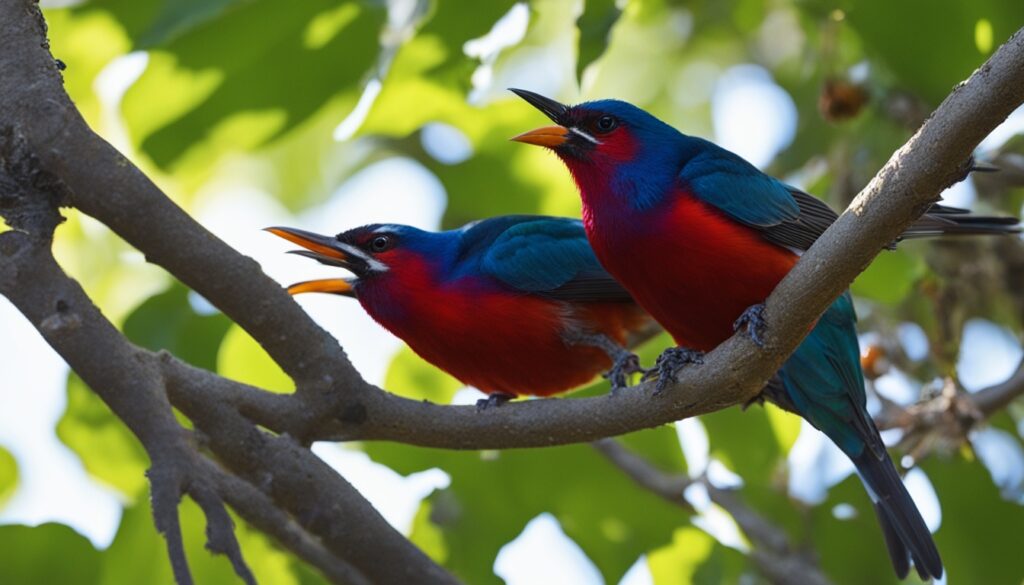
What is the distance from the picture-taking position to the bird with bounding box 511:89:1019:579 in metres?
4.38

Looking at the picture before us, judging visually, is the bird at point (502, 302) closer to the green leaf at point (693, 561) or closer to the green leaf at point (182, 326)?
the green leaf at point (182, 326)

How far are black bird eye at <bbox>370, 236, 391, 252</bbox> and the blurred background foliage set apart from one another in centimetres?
45

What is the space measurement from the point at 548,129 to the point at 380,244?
1.10 meters

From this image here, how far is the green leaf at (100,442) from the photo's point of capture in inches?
212

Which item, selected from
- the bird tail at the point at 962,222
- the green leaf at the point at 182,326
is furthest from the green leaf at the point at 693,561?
the green leaf at the point at 182,326

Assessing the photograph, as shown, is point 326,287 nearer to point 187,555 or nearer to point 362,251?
point 362,251

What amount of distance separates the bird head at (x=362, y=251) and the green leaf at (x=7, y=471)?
129 centimetres

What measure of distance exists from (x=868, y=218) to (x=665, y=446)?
2.61 m

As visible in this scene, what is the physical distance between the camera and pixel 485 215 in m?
6.25

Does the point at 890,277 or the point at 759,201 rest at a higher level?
the point at 890,277

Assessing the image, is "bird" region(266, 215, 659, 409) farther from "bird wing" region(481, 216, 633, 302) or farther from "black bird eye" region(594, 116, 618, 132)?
A: "black bird eye" region(594, 116, 618, 132)

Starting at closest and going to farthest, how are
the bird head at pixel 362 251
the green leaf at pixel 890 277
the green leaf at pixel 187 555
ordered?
the green leaf at pixel 187 555
the bird head at pixel 362 251
the green leaf at pixel 890 277

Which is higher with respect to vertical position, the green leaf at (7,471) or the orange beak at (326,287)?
the orange beak at (326,287)

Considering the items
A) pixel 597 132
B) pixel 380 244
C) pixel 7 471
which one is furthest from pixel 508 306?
pixel 7 471
